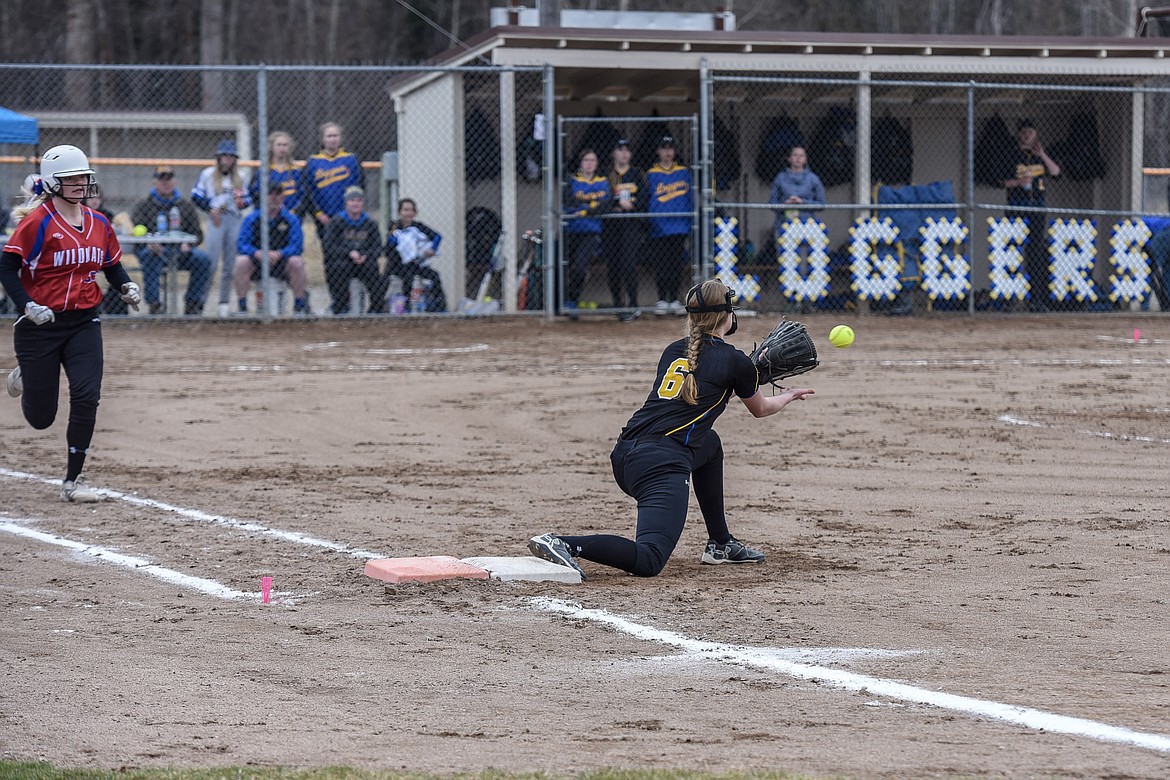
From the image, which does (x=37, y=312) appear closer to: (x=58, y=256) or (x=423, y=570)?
(x=58, y=256)

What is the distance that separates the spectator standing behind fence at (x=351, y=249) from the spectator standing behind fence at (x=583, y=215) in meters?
2.35

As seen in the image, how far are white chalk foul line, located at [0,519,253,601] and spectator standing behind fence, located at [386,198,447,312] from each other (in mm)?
10442

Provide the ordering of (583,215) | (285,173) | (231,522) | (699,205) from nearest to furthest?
(231,522)
(285,173)
(583,215)
(699,205)

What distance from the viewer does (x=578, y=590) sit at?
6.62 meters

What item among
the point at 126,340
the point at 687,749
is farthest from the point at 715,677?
the point at 126,340

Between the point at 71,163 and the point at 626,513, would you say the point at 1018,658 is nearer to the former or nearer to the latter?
the point at 626,513

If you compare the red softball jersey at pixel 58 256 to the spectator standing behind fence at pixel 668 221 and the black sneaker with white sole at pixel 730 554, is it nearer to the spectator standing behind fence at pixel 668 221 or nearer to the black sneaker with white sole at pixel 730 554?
the black sneaker with white sole at pixel 730 554

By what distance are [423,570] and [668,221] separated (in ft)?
40.8

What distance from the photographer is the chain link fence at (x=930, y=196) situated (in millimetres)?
19219

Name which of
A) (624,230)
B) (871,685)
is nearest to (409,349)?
(624,230)

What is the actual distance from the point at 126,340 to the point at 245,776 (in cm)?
1356

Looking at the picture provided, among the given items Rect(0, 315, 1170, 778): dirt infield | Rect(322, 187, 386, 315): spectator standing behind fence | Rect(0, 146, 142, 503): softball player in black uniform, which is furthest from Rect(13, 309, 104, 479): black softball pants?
Rect(322, 187, 386, 315): spectator standing behind fence

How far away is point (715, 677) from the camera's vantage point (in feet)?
17.0

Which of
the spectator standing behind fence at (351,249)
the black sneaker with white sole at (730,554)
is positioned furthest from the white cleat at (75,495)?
the spectator standing behind fence at (351,249)
